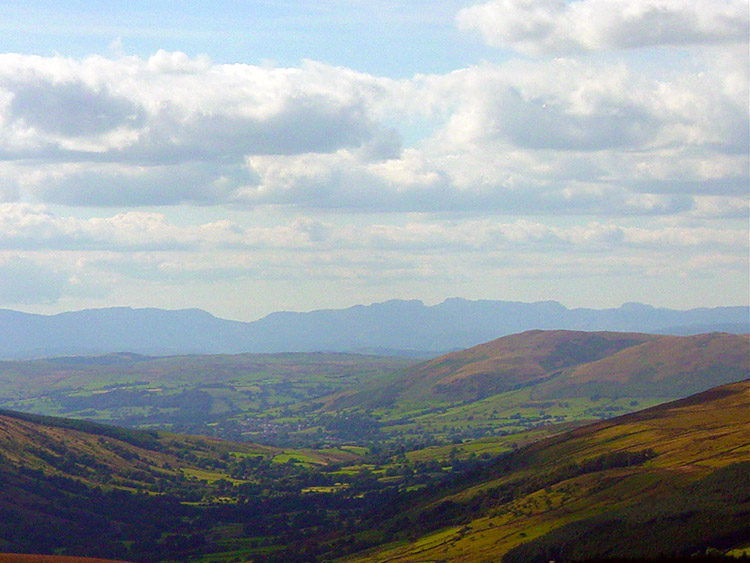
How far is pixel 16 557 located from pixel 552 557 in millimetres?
94137

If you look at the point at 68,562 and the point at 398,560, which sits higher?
the point at 68,562

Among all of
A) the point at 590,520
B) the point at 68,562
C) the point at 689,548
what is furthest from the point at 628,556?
the point at 68,562

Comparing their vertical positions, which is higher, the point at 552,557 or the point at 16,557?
the point at 16,557

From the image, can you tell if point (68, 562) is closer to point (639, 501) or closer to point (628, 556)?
point (628, 556)

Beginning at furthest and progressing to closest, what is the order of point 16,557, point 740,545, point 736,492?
point 736,492
point 16,557
point 740,545

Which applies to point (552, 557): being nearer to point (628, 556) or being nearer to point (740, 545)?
point (628, 556)

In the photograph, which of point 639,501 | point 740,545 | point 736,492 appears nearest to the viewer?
point 740,545

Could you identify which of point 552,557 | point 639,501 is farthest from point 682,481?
point 552,557

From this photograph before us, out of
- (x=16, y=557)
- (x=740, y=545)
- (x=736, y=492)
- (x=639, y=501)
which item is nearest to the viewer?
(x=740, y=545)

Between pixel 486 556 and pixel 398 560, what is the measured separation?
2356 cm

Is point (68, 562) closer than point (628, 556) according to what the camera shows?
No

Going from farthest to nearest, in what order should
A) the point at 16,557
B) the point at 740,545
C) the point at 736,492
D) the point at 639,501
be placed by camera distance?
the point at 639,501 < the point at 736,492 < the point at 16,557 < the point at 740,545

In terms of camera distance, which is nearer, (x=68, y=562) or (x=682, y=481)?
(x=68, y=562)

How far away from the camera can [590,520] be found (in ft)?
609
